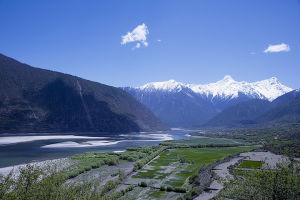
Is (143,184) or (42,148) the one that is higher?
(42,148)

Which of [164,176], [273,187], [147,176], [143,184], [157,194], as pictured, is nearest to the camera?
[273,187]

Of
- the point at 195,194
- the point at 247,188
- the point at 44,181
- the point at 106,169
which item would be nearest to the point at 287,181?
the point at 247,188

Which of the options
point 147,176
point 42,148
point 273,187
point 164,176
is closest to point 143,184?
point 147,176

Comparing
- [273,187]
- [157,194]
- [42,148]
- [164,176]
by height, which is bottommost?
[157,194]

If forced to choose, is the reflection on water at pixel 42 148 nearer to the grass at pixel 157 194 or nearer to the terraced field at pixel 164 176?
the terraced field at pixel 164 176

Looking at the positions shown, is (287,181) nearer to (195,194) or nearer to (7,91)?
(195,194)

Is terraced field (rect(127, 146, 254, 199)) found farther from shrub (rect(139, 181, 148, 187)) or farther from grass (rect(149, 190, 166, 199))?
shrub (rect(139, 181, 148, 187))

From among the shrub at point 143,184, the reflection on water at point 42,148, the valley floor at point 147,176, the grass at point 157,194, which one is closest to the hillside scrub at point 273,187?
the valley floor at point 147,176

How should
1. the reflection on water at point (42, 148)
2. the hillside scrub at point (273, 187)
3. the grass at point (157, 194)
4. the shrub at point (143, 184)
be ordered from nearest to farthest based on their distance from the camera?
the hillside scrub at point (273, 187) → the grass at point (157, 194) → the shrub at point (143, 184) → the reflection on water at point (42, 148)

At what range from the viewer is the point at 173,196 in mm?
44531

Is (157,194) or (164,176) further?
(164,176)

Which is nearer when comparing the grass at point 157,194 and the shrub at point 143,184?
the grass at point 157,194

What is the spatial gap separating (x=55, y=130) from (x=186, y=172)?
15668cm

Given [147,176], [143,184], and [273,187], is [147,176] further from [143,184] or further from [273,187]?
[273,187]
